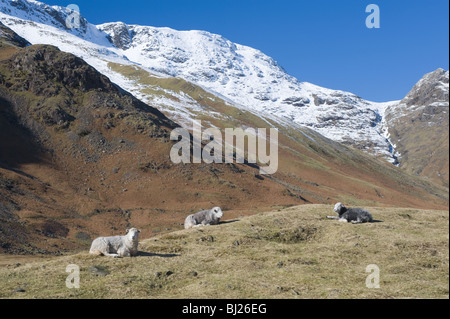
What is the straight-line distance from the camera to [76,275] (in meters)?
16.7

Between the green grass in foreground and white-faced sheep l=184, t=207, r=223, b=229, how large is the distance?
1812 millimetres

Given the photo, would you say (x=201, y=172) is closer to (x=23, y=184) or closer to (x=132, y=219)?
(x=132, y=219)

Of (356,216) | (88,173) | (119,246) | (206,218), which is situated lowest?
(119,246)

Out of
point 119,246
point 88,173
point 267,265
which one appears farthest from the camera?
point 88,173

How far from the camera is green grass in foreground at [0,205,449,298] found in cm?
1483

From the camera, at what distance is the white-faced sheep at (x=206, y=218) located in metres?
28.9

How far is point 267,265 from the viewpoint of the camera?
1861cm

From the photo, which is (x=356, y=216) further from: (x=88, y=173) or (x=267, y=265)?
(x=88, y=173)

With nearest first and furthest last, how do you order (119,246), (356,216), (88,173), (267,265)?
(267,265) < (119,246) < (356,216) < (88,173)

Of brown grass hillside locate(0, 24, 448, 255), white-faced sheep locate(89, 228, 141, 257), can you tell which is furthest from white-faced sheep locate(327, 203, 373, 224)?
brown grass hillside locate(0, 24, 448, 255)

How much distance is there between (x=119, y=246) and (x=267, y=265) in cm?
753

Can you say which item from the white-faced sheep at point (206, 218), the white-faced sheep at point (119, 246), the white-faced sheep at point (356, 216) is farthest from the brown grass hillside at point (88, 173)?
the white-faced sheep at point (356, 216)

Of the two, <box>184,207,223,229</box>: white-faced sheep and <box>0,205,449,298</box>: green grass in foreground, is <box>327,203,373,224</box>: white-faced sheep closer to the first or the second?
<box>0,205,449,298</box>: green grass in foreground

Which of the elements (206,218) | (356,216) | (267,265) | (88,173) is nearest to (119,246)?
(267,265)
